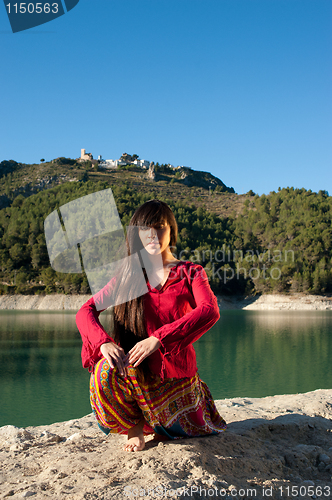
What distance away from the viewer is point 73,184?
77562mm

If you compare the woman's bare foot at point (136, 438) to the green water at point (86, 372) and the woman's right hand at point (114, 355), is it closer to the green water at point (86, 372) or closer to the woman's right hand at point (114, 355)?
the woman's right hand at point (114, 355)

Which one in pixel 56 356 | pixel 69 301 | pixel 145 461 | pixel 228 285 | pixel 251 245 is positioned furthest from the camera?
pixel 251 245

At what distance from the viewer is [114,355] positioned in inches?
67.2

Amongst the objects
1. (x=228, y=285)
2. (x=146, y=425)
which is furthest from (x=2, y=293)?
(x=146, y=425)

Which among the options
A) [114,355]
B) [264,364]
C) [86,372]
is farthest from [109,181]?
[114,355]

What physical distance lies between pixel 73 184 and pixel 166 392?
79.4 meters

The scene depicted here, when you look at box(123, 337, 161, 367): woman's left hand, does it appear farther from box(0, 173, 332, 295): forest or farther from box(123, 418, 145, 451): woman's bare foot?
box(0, 173, 332, 295): forest

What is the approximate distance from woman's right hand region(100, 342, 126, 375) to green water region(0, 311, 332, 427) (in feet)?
12.2

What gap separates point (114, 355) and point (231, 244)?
2607 inches

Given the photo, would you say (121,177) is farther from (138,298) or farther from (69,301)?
(138,298)

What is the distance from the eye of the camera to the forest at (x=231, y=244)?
52.3m

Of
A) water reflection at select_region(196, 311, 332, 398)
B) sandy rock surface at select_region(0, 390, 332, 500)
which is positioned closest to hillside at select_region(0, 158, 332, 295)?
water reflection at select_region(196, 311, 332, 398)

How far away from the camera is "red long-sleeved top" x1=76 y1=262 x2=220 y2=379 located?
172 cm

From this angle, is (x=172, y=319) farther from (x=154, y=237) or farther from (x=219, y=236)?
(x=219, y=236)
